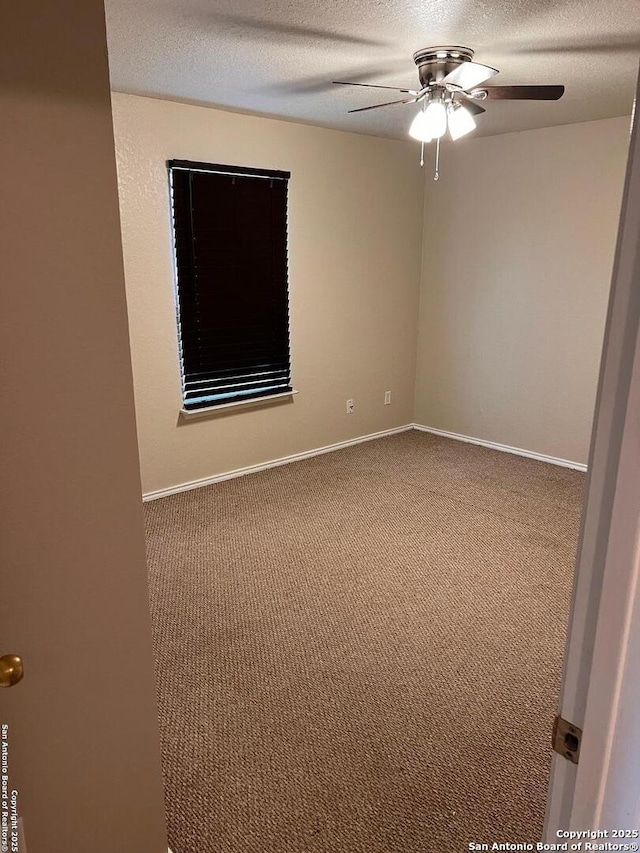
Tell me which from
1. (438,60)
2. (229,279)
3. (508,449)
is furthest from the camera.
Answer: (508,449)

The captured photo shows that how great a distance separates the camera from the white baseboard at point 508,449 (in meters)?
4.58

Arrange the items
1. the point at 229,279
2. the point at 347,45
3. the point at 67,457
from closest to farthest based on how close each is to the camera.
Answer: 1. the point at 67,457
2. the point at 347,45
3. the point at 229,279

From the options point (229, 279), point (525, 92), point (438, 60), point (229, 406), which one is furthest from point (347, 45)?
point (229, 406)

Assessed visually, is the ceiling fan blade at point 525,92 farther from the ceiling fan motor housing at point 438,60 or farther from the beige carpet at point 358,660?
the beige carpet at point 358,660

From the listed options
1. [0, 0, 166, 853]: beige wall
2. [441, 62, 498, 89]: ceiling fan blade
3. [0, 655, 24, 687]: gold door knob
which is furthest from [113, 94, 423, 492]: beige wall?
[0, 655, 24, 687]: gold door knob

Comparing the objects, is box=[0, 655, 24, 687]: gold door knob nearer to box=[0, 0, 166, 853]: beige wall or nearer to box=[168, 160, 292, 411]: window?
box=[0, 0, 166, 853]: beige wall

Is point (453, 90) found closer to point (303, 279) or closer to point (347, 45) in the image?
point (347, 45)

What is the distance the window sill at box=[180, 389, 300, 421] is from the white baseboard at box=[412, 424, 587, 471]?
1556 millimetres

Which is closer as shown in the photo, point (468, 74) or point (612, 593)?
point (612, 593)

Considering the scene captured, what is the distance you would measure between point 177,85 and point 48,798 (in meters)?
3.26

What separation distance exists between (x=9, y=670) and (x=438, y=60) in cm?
284

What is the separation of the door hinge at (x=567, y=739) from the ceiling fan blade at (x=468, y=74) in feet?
8.19

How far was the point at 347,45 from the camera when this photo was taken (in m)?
2.50

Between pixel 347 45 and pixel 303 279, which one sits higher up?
pixel 347 45
